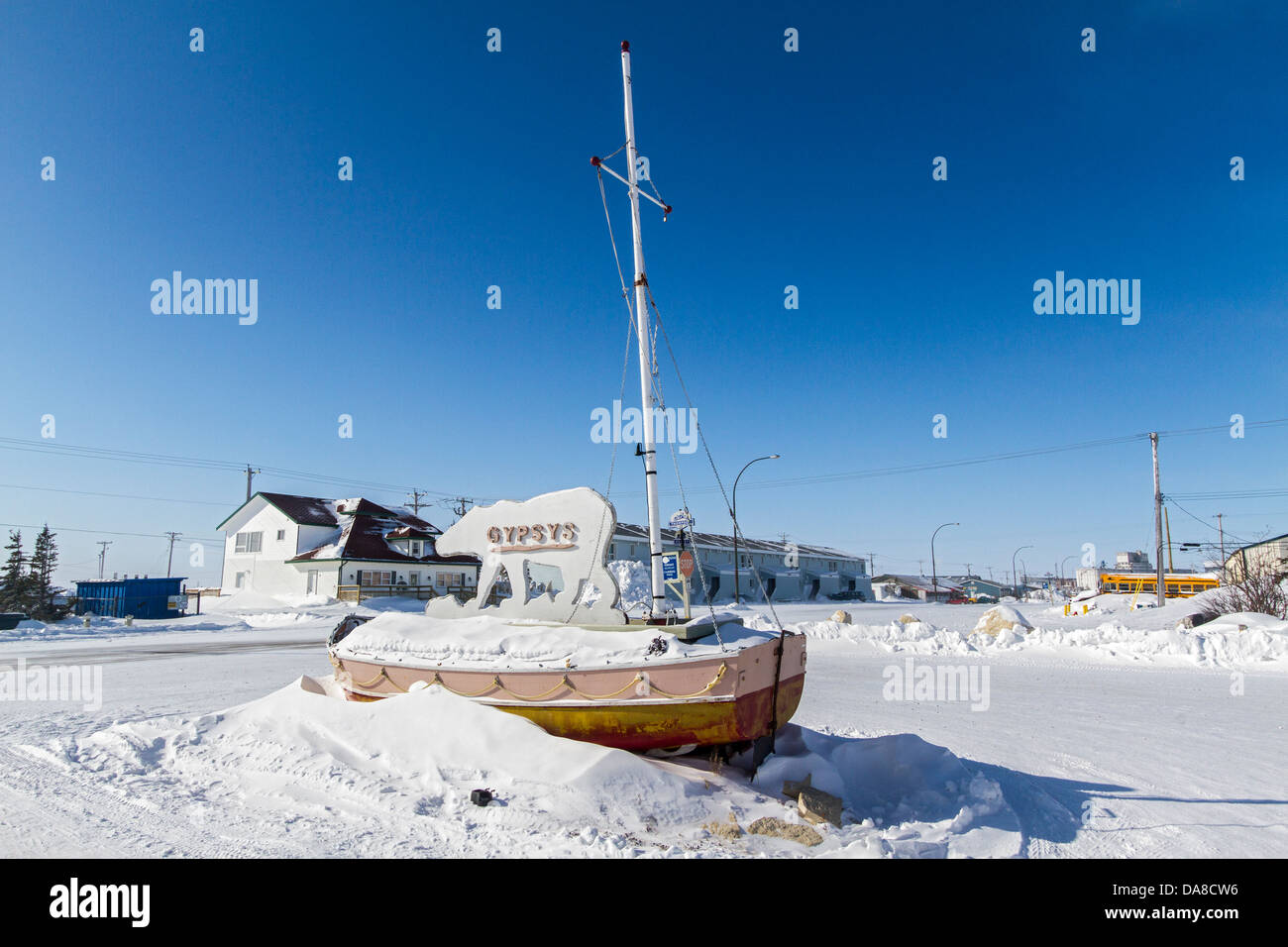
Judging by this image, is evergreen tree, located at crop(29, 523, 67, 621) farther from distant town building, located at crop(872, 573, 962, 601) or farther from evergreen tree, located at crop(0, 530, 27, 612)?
distant town building, located at crop(872, 573, 962, 601)

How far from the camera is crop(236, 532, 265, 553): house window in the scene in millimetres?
47713

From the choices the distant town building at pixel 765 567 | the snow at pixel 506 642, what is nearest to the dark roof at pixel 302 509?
the distant town building at pixel 765 567

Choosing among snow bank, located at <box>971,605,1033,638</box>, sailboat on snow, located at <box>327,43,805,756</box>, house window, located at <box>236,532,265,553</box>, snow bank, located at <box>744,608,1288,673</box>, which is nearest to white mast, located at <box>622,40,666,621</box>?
sailboat on snow, located at <box>327,43,805,756</box>

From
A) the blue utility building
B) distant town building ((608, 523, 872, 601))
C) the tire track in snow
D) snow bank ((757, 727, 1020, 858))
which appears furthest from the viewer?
distant town building ((608, 523, 872, 601))

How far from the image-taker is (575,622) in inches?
357

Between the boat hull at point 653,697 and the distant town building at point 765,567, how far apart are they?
39.9 meters

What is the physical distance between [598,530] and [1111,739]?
794 centimetres

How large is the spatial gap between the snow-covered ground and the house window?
125 ft

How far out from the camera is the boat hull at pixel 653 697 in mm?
7234

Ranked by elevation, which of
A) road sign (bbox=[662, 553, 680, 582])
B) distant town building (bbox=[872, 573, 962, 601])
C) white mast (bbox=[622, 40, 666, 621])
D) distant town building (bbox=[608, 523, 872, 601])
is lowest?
distant town building (bbox=[872, 573, 962, 601])

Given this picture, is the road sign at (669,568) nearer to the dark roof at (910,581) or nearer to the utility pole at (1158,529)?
the utility pole at (1158,529)

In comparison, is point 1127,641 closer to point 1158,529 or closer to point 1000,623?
point 1000,623

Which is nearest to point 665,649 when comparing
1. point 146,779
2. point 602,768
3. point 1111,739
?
point 602,768
